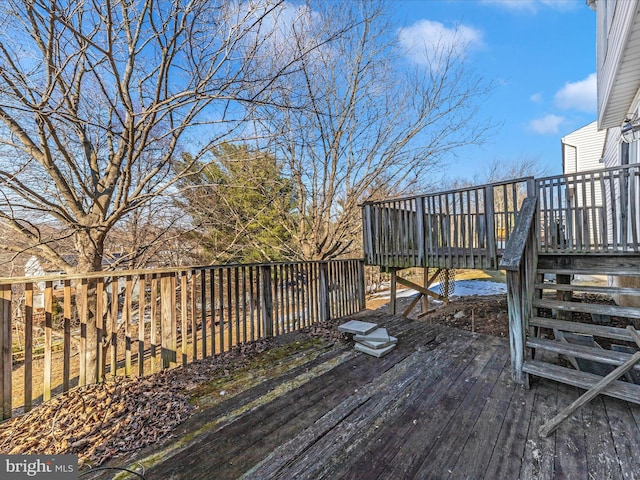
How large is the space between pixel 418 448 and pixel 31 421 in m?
2.83

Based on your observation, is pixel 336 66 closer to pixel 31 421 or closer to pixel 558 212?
pixel 558 212

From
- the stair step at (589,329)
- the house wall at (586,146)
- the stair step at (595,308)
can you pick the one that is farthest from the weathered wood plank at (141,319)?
the house wall at (586,146)

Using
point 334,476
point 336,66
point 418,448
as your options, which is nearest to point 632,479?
point 418,448

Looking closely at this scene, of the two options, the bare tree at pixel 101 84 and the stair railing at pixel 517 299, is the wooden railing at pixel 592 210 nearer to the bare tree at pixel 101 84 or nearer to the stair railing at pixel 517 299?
the stair railing at pixel 517 299

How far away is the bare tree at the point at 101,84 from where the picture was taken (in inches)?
118

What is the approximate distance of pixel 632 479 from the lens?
1.51 meters

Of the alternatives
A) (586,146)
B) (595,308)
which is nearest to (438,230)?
(595,308)

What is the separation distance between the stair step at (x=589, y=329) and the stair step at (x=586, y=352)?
148 millimetres

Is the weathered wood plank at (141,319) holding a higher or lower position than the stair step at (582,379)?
higher

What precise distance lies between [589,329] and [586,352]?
349mm

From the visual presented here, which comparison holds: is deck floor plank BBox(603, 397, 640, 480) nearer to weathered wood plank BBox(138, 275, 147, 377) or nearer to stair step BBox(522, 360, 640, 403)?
stair step BBox(522, 360, 640, 403)

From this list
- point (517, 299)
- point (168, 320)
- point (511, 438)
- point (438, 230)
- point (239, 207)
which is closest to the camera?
point (511, 438)

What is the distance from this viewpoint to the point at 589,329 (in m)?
2.59

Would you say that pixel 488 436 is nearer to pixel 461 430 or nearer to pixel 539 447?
pixel 461 430
